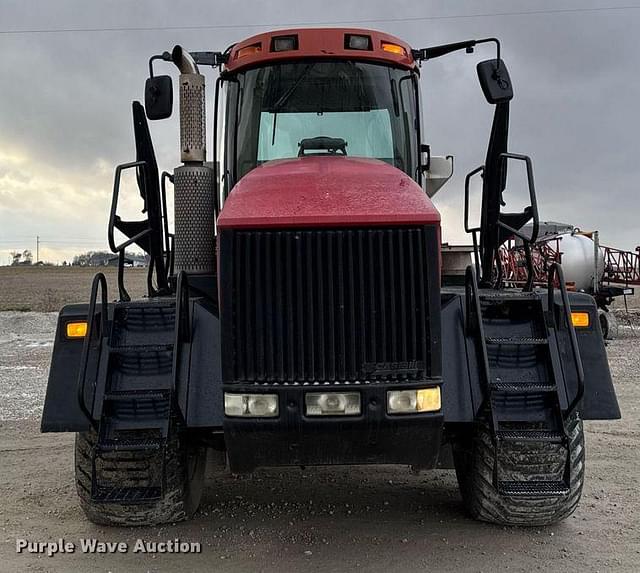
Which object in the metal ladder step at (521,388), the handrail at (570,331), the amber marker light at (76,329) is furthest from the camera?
the amber marker light at (76,329)

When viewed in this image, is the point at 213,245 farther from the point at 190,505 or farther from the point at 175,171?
the point at 190,505

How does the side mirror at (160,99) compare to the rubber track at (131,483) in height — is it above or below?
above

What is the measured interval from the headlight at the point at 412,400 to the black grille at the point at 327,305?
0.25 ft

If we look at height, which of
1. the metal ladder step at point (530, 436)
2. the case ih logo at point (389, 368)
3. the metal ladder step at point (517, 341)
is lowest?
the metal ladder step at point (530, 436)

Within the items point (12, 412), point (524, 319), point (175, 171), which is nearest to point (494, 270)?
point (524, 319)

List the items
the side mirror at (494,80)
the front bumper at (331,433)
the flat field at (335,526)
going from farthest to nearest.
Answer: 1. the side mirror at (494,80)
2. the flat field at (335,526)
3. the front bumper at (331,433)

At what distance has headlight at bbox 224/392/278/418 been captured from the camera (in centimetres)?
364

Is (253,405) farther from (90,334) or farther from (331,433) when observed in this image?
(90,334)

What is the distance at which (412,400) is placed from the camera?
12.0 ft

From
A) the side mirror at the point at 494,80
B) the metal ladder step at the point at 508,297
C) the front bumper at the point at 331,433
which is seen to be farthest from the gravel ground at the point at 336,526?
the side mirror at the point at 494,80

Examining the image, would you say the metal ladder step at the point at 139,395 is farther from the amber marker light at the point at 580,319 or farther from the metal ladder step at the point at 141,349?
the amber marker light at the point at 580,319

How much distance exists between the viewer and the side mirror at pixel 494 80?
470 centimetres

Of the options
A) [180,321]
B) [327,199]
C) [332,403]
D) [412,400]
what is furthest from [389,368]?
[180,321]

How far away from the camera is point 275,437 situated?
145 inches
